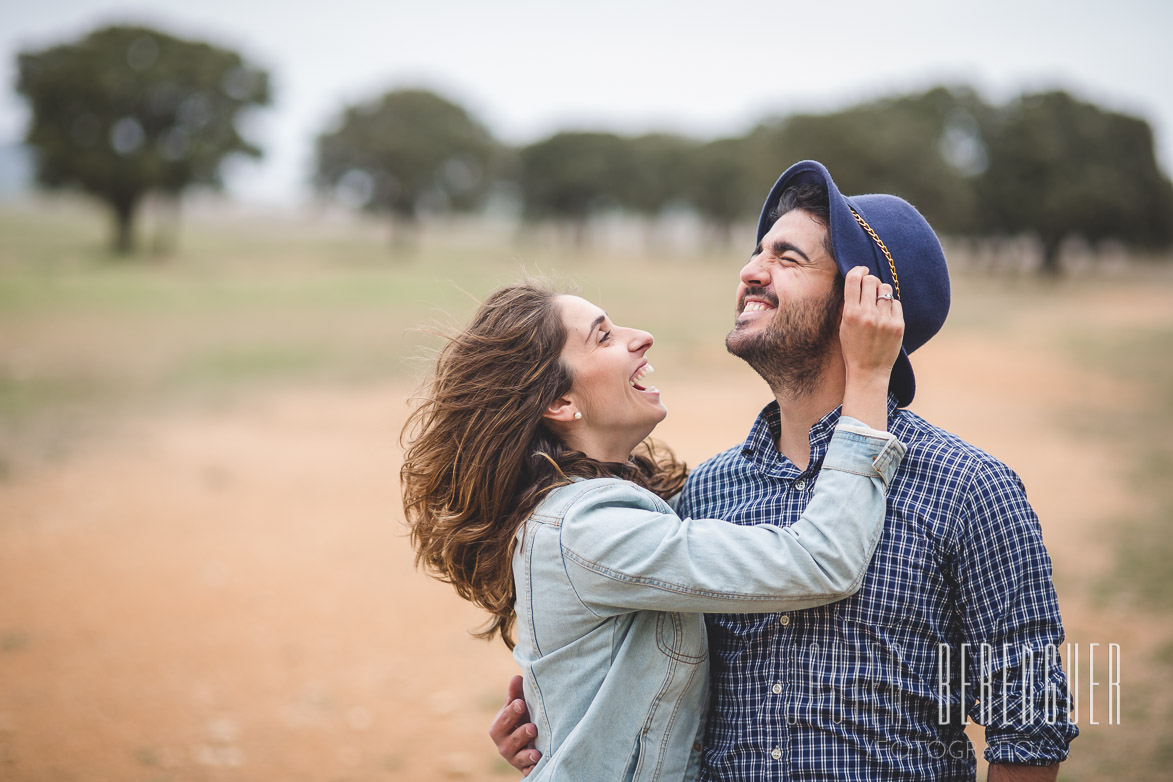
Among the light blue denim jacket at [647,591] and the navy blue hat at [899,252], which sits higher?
the navy blue hat at [899,252]

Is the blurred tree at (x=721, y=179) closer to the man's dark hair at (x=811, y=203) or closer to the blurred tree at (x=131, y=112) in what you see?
the blurred tree at (x=131, y=112)

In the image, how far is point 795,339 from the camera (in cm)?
252

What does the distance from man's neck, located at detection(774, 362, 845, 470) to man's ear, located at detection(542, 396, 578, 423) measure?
0.58 m

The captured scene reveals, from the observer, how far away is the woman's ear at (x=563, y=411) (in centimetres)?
267

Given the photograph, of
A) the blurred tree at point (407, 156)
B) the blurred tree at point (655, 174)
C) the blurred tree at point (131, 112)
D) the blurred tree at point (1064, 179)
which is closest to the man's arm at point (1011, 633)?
the blurred tree at point (131, 112)

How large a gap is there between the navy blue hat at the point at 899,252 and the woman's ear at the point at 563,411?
2.78 feet

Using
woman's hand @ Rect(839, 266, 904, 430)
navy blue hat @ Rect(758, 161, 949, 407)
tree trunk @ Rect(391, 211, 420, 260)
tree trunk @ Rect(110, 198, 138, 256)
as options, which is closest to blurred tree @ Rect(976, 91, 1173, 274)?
tree trunk @ Rect(391, 211, 420, 260)

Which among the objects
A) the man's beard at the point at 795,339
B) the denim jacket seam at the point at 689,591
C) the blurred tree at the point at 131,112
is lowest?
the denim jacket seam at the point at 689,591

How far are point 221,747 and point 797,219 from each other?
5.04 meters

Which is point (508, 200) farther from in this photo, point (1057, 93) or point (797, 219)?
point (797, 219)

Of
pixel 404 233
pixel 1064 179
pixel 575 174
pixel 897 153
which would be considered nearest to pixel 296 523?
pixel 897 153

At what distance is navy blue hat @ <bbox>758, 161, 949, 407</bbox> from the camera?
2.38 m

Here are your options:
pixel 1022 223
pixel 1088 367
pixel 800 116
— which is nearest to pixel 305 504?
pixel 1088 367

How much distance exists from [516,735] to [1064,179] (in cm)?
5457
